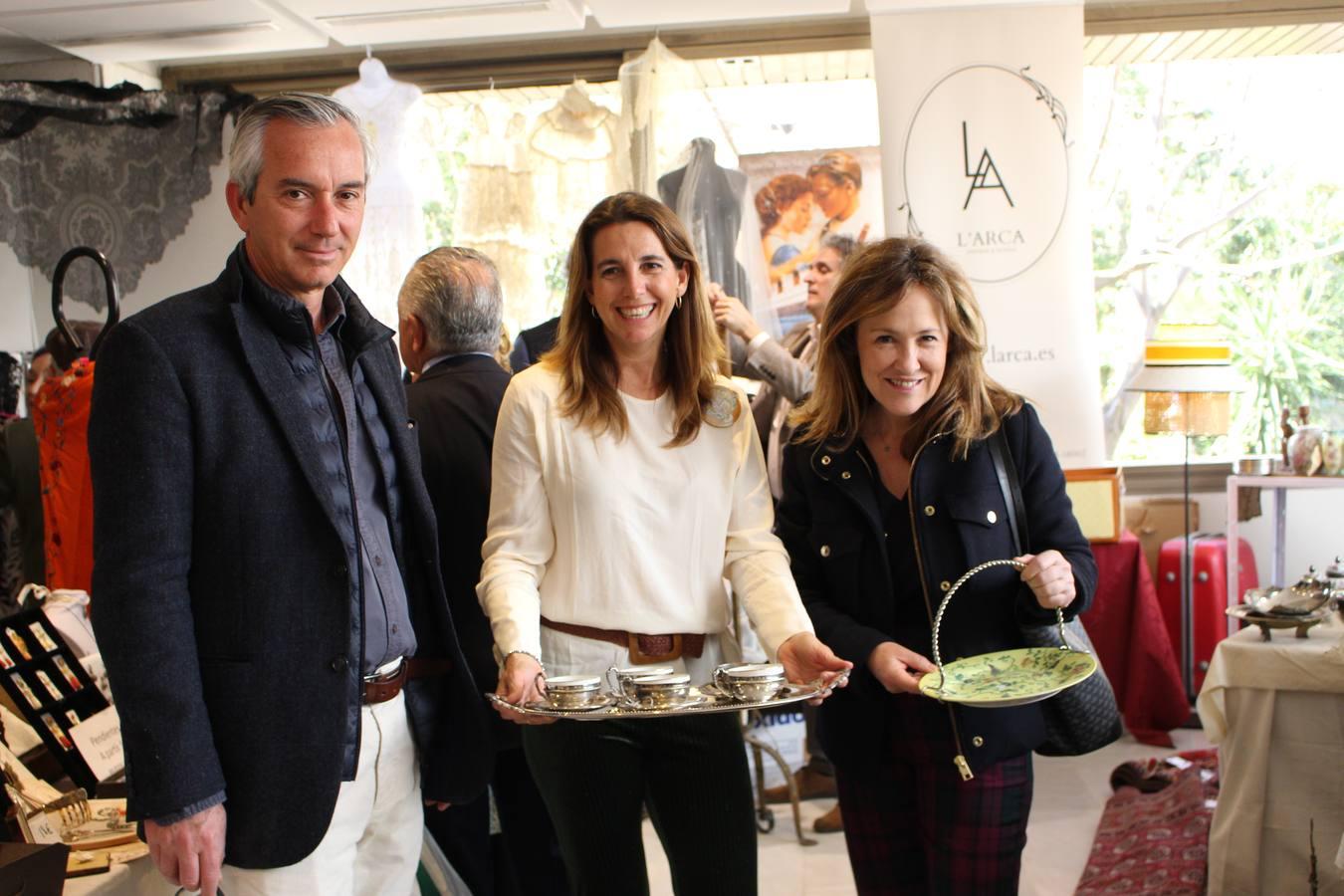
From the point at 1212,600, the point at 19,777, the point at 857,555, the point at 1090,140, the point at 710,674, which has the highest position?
the point at 1090,140

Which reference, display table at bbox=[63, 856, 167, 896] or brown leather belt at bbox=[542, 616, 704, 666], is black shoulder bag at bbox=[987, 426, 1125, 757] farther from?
display table at bbox=[63, 856, 167, 896]

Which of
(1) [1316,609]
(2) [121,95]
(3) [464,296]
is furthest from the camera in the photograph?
(2) [121,95]

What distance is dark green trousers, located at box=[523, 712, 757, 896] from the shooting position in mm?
1965

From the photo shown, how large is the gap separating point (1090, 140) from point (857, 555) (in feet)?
14.1

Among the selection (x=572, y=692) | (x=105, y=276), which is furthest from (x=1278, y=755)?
(x=105, y=276)

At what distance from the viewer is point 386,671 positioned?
172 cm

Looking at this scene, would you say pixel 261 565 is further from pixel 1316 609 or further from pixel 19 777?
pixel 1316 609

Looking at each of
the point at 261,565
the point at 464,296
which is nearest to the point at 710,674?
the point at 261,565

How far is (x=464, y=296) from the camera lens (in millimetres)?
2576

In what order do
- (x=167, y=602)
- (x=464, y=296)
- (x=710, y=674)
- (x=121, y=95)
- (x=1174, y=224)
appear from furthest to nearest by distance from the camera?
(x=1174, y=224), (x=121, y=95), (x=464, y=296), (x=710, y=674), (x=167, y=602)

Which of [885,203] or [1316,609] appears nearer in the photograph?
[1316,609]

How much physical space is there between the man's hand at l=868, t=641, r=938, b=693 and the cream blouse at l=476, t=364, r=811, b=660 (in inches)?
5.4

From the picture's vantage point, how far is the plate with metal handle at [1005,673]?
1859mm

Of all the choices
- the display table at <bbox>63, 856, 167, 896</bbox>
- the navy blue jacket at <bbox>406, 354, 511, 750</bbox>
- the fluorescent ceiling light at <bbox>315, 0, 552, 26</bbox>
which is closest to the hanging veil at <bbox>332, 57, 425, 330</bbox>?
the fluorescent ceiling light at <bbox>315, 0, 552, 26</bbox>
